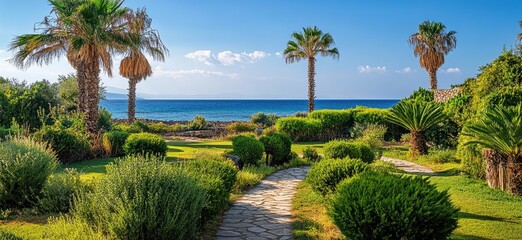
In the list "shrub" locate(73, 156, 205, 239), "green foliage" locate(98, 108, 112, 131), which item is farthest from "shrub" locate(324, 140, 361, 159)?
"green foliage" locate(98, 108, 112, 131)

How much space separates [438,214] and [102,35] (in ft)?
48.3

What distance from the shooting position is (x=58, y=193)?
291 inches

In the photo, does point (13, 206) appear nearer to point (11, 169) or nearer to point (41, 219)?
point (11, 169)

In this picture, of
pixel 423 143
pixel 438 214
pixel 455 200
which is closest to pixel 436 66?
pixel 423 143

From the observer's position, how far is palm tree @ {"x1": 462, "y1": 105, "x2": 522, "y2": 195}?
8031 millimetres

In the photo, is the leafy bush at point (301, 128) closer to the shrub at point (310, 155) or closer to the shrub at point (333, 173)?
the shrub at point (310, 155)

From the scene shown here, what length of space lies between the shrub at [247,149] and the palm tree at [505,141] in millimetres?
6027

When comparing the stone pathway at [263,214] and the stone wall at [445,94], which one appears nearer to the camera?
the stone pathway at [263,214]

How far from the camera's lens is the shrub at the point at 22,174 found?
741 centimetres

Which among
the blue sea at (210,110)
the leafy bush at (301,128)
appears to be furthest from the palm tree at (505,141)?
the blue sea at (210,110)

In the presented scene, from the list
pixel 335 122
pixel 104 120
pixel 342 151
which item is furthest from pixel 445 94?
pixel 104 120

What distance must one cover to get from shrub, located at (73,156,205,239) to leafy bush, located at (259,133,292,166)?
782 cm

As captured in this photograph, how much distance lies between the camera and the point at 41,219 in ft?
22.2

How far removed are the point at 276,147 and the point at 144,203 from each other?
860cm
